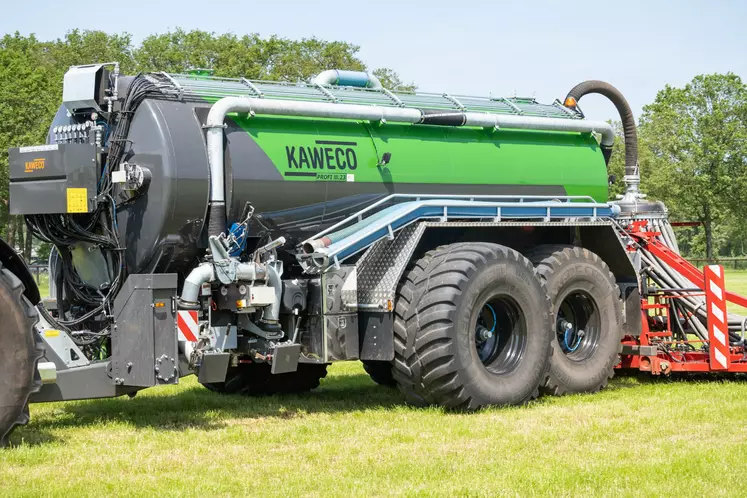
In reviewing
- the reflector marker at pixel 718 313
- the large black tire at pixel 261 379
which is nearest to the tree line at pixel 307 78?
the large black tire at pixel 261 379

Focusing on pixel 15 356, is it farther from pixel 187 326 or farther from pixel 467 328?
pixel 467 328

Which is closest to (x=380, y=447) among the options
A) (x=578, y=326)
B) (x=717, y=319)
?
(x=578, y=326)

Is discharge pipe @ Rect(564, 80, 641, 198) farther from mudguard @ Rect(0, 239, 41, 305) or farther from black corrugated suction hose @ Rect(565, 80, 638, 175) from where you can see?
mudguard @ Rect(0, 239, 41, 305)

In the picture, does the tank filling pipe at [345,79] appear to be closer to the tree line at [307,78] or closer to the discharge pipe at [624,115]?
the discharge pipe at [624,115]

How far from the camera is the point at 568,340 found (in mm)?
11391

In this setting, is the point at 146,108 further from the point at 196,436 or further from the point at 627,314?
the point at 627,314

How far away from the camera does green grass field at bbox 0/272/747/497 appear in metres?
6.38

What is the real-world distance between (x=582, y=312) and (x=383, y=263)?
284 centimetres

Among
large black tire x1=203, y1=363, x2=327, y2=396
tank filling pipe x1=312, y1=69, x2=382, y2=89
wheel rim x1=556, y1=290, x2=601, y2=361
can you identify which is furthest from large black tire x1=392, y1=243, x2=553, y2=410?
tank filling pipe x1=312, y1=69, x2=382, y2=89

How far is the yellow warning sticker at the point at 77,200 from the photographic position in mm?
8922

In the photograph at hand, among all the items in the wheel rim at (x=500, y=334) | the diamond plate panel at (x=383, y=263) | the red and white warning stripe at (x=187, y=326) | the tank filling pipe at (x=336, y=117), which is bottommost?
the wheel rim at (x=500, y=334)

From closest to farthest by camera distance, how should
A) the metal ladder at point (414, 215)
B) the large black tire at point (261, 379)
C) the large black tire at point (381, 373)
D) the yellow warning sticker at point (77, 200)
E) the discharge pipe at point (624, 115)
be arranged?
the yellow warning sticker at point (77, 200), the metal ladder at point (414, 215), the large black tire at point (261, 379), the large black tire at point (381, 373), the discharge pipe at point (624, 115)

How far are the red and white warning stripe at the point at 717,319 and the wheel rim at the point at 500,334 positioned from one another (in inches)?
88.2

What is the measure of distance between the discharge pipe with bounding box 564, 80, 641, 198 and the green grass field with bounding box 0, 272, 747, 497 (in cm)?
330
